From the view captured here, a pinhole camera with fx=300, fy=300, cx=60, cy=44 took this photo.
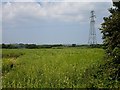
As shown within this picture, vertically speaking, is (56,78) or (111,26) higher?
(111,26)

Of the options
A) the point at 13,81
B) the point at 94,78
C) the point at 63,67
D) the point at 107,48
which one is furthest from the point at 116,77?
the point at 13,81

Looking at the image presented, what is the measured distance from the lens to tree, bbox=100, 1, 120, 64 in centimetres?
1143

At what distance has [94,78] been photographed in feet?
37.3

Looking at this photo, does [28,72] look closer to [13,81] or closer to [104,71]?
[13,81]

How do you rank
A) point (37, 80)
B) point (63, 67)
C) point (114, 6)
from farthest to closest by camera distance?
point (63, 67)
point (114, 6)
point (37, 80)

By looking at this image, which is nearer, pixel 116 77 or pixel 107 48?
pixel 116 77

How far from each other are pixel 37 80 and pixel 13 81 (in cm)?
86

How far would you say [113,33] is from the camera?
11.9 meters

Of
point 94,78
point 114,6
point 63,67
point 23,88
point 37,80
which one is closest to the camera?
point 23,88

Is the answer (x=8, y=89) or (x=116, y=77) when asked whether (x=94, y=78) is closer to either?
(x=116, y=77)

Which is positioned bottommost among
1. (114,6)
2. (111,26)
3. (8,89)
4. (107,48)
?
(8,89)

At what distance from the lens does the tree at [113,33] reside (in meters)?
11.4

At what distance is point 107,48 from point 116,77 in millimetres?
1831

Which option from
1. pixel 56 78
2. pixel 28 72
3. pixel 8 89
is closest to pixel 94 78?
pixel 56 78
